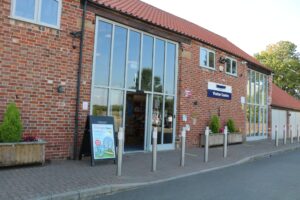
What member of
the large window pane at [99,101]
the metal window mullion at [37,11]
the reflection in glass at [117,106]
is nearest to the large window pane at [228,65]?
the reflection in glass at [117,106]

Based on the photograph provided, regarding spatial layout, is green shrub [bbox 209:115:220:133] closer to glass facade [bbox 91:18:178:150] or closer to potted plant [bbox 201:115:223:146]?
potted plant [bbox 201:115:223:146]

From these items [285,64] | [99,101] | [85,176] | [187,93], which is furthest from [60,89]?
[285,64]

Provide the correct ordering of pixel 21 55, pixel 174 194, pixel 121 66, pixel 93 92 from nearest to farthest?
pixel 174 194, pixel 21 55, pixel 93 92, pixel 121 66

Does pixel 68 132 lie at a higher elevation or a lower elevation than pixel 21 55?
lower

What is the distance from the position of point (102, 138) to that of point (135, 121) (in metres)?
3.01

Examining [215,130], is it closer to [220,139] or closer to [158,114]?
[220,139]

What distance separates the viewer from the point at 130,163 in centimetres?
984

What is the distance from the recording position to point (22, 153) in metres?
8.16

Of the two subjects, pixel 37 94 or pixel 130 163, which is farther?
pixel 130 163

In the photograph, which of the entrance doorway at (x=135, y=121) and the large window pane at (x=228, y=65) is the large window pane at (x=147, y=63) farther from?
the large window pane at (x=228, y=65)

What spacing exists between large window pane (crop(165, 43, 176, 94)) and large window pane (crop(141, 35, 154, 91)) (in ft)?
3.57

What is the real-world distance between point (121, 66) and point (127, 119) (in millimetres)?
1969

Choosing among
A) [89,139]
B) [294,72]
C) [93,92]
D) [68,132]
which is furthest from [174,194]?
[294,72]

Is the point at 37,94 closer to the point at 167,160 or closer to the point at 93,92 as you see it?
the point at 93,92
